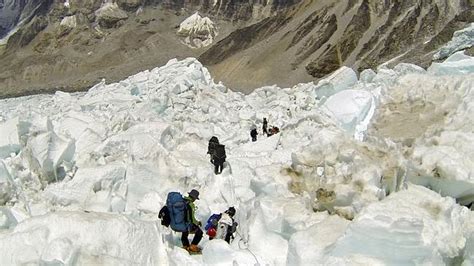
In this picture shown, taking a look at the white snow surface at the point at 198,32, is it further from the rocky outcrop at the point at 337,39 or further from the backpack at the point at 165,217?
the backpack at the point at 165,217

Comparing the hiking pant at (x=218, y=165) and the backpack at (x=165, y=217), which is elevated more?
the backpack at (x=165, y=217)

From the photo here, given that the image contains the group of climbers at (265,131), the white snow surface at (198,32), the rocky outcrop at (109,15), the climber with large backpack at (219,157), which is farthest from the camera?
the rocky outcrop at (109,15)

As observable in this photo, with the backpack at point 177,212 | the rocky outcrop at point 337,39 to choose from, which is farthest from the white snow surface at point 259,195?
the rocky outcrop at point 337,39

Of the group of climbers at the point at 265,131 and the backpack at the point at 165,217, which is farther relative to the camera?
the group of climbers at the point at 265,131

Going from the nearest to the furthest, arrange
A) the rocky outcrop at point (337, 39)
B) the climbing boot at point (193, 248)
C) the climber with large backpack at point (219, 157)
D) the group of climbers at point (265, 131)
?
the climbing boot at point (193, 248) → the climber with large backpack at point (219, 157) → the group of climbers at point (265, 131) → the rocky outcrop at point (337, 39)

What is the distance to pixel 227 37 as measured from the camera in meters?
64.1

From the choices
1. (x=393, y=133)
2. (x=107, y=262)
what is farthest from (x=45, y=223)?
(x=393, y=133)

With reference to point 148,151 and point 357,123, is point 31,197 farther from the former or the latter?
point 357,123

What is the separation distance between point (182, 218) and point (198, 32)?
2793 inches

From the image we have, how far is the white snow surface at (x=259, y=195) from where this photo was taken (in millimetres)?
4730

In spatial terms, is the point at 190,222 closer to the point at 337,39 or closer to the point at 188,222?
the point at 188,222

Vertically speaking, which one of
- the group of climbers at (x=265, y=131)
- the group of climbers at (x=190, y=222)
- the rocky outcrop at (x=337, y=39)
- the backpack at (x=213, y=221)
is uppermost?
the group of climbers at (x=190, y=222)

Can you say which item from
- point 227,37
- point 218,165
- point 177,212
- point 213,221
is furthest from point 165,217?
point 227,37

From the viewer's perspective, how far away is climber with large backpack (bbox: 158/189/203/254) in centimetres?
583
